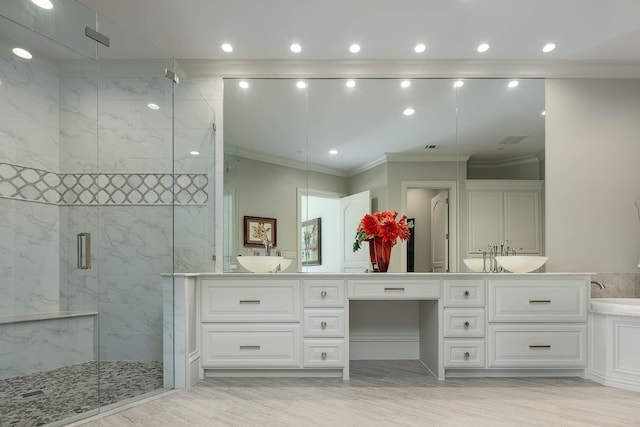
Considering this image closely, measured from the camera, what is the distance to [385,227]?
3469 millimetres

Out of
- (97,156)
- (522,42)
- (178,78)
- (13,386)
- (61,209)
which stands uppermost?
(522,42)

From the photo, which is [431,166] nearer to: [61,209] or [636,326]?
[636,326]

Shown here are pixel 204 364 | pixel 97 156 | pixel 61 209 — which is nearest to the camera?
pixel 61 209

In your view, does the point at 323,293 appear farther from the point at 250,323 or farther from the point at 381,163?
the point at 381,163

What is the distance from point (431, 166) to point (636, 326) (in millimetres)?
1814

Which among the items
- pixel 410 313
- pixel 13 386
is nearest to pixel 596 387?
pixel 410 313

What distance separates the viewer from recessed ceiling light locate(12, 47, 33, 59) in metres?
2.33

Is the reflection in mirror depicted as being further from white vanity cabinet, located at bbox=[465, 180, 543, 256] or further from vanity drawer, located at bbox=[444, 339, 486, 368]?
vanity drawer, located at bbox=[444, 339, 486, 368]

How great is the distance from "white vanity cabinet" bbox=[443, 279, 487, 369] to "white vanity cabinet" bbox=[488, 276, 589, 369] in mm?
70

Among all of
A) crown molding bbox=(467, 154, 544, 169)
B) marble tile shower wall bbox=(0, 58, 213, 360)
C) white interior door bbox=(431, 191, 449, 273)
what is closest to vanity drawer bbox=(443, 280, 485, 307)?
white interior door bbox=(431, 191, 449, 273)

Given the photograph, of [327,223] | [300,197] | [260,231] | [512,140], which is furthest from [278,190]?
[512,140]

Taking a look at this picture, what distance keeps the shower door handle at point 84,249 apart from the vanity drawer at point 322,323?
4.89 ft

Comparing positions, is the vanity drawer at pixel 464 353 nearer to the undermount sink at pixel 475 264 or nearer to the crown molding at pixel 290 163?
the undermount sink at pixel 475 264

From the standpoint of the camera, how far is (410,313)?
378cm
